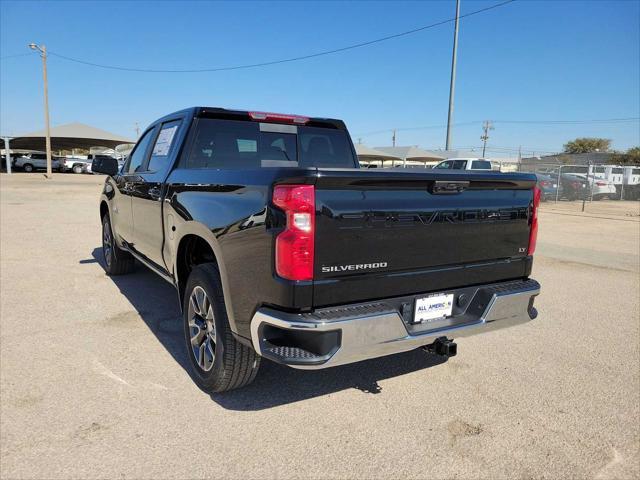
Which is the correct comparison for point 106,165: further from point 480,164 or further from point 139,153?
point 480,164

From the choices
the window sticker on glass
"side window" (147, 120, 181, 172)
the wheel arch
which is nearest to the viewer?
the wheel arch

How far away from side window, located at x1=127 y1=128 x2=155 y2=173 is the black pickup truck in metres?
1.16

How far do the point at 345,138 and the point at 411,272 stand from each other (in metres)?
2.59

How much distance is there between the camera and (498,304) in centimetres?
303

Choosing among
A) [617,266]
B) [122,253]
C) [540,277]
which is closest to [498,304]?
[540,277]

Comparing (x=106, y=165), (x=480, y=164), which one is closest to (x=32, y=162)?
(x=480, y=164)

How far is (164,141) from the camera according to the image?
443 centimetres

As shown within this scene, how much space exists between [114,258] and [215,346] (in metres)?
3.72

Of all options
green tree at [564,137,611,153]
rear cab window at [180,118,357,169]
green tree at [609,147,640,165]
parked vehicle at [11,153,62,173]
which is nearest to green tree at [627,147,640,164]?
green tree at [609,147,640,165]

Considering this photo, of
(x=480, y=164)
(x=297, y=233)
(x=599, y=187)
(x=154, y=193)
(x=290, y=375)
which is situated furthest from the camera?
(x=599, y=187)

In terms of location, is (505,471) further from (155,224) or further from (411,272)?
(155,224)

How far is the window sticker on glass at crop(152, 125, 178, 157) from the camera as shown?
4263mm

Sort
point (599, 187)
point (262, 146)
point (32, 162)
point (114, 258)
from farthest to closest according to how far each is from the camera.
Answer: point (32, 162)
point (599, 187)
point (114, 258)
point (262, 146)

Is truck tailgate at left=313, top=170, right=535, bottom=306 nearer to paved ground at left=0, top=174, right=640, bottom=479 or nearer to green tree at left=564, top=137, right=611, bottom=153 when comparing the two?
paved ground at left=0, top=174, right=640, bottom=479
